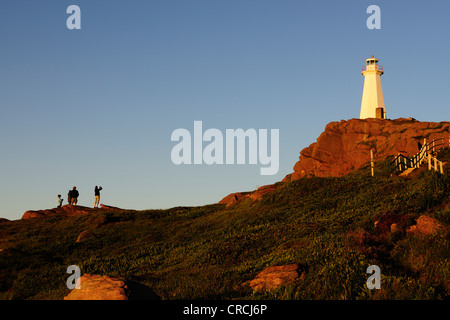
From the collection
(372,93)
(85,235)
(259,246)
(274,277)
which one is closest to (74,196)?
(85,235)

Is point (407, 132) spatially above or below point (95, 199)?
above

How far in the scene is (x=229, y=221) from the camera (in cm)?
2867

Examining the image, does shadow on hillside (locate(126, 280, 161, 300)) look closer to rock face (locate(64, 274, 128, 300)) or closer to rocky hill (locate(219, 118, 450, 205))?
rock face (locate(64, 274, 128, 300))

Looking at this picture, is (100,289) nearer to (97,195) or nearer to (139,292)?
(139,292)

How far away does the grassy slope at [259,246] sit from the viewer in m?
11.7

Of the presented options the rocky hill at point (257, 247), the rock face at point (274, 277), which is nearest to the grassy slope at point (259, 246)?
the rocky hill at point (257, 247)

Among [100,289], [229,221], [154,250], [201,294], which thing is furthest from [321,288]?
[229,221]

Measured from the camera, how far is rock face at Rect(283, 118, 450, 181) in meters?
52.3

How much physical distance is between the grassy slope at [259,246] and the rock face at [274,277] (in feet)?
1.13

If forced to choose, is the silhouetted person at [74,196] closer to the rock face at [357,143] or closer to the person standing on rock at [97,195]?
the person standing on rock at [97,195]

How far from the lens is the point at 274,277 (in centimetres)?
1234

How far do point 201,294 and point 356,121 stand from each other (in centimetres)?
5456

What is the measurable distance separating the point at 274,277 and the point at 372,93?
213 feet
